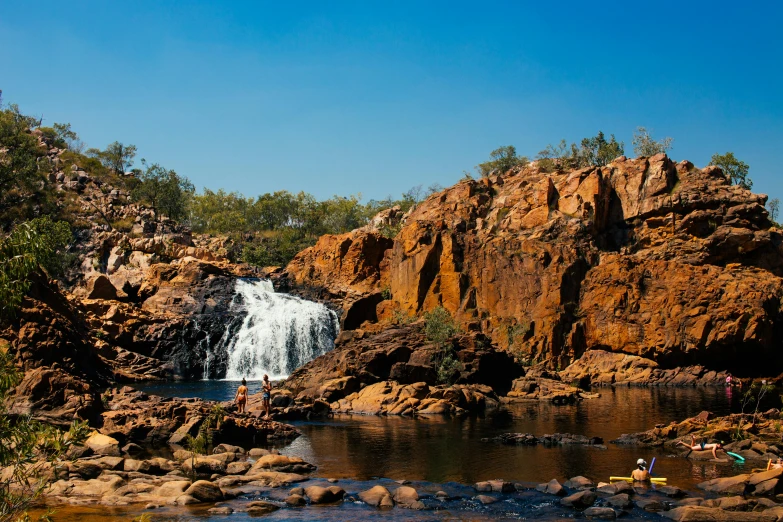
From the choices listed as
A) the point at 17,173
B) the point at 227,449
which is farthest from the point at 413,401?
the point at 17,173

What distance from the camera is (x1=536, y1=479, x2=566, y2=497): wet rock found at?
85.3 feet

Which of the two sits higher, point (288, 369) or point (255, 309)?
point (255, 309)

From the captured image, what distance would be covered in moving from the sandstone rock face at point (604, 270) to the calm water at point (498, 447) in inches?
660

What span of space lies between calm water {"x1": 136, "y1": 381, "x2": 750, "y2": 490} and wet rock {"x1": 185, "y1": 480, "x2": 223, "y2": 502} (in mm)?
5610

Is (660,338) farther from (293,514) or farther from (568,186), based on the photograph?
(293,514)

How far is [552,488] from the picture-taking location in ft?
86.1

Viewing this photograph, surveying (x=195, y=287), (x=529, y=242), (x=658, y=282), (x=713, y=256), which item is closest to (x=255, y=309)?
(x=195, y=287)

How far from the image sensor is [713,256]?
7706cm

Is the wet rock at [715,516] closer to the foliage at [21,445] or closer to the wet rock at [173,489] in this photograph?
the wet rock at [173,489]

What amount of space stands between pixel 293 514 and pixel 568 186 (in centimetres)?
7071

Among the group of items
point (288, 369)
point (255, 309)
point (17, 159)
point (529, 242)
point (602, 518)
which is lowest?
point (602, 518)

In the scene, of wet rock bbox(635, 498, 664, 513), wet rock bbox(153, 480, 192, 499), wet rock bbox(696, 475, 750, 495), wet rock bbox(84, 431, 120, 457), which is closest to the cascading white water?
wet rock bbox(84, 431, 120, 457)

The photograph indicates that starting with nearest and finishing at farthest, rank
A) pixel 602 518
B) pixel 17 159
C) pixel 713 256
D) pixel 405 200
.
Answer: pixel 602 518 < pixel 713 256 < pixel 17 159 < pixel 405 200

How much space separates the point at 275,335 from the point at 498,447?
46.3 m
